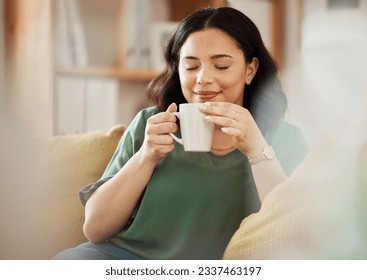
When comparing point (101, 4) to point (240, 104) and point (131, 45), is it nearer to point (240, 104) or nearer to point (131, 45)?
point (131, 45)

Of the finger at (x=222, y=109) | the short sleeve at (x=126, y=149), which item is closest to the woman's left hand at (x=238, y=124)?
the finger at (x=222, y=109)

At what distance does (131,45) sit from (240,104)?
24 centimetres

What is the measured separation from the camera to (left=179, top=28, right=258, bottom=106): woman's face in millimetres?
956

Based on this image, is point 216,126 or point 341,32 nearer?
point 216,126

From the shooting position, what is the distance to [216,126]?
3.00 feet

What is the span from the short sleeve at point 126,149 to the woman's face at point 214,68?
0.09m

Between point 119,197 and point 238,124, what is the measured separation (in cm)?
24

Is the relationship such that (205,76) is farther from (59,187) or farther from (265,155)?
(59,187)

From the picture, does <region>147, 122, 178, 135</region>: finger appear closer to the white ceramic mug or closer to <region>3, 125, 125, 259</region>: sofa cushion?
the white ceramic mug

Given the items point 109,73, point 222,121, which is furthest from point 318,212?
point 109,73

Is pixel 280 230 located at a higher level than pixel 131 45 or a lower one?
lower

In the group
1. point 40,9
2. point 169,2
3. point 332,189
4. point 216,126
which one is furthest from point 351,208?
point 40,9

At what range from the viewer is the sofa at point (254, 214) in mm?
889
